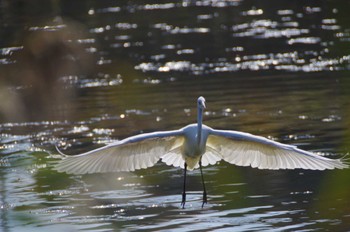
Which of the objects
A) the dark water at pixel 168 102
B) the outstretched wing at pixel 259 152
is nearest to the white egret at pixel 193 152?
the outstretched wing at pixel 259 152

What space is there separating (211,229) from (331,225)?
47.4 inches

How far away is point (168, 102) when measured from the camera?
15898 mm

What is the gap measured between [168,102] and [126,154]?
696 cm

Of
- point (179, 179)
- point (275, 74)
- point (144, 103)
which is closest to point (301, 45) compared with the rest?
point (275, 74)

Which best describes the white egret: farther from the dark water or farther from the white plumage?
the dark water

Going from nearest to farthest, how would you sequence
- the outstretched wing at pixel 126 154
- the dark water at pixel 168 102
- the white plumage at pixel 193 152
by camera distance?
the outstretched wing at pixel 126 154
the white plumage at pixel 193 152
the dark water at pixel 168 102

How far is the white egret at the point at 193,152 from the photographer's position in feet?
28.1

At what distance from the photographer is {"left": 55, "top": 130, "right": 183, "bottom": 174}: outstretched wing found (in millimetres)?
8445

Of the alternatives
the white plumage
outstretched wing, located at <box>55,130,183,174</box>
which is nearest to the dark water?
outstretched wing, located at <box>55,130,183,174</box>

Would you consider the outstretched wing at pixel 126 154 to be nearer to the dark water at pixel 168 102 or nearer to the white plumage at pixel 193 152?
the white plumage at pixel 193 152

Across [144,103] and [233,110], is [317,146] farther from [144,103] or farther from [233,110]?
[144,103]

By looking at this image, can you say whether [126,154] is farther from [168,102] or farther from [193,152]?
[168,102]

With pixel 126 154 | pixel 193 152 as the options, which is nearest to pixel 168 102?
pixel 193 152

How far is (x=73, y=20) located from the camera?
2588cm
